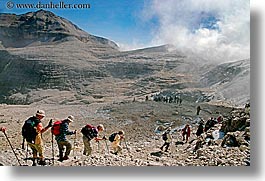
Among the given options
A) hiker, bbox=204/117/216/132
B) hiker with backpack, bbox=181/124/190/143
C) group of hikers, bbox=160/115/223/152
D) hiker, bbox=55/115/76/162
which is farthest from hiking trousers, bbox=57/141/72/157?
hiker, bbox=204/117/216/132

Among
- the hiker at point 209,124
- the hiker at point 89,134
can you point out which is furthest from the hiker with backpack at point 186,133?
the hiker at point 89,134

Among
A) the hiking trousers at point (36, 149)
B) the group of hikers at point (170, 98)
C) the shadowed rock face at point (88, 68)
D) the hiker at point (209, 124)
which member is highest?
the shadowed rock face at point (88, 68)

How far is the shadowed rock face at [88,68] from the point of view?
2939 mm

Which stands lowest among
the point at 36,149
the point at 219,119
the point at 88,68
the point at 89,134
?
the point at 36,149

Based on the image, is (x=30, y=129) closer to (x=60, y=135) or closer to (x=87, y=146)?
(x=60, y=135)

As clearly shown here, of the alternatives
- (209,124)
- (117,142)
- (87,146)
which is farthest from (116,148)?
(209,124)

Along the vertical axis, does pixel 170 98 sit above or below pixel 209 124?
above

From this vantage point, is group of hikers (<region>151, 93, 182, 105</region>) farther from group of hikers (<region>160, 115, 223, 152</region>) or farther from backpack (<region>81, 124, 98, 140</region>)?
backpack (<region>81, 124, 98, 140</region>)

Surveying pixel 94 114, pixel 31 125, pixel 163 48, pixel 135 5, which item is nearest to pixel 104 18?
pixel 135 5

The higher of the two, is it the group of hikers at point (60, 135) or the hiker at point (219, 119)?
the hiker at point (219, 119)

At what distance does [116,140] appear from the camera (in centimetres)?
299

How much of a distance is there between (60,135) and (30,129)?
0.19 metres

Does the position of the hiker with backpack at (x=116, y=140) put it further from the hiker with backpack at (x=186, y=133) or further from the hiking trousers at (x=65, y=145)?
the hiker with backpack at (x=186, y=133)

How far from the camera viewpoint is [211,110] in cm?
297
